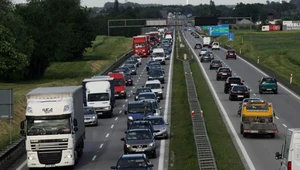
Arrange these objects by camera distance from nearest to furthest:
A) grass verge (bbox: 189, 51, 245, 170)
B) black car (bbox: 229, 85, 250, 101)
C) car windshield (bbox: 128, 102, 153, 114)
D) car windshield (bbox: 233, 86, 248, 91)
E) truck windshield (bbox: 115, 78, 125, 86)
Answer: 1. grass verge (bbox: 189, 51, 245, 170)
2. car windshield (bbox: 128, 102, 153, 114)
3. black car (bbox: 229, 85, 250, 101)
4. car windshield (bbox: 233, 86, 248, 91)
5. truck windshield (bbox: 115, 78, 125, 86)

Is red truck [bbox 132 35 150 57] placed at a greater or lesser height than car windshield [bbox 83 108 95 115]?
lesser

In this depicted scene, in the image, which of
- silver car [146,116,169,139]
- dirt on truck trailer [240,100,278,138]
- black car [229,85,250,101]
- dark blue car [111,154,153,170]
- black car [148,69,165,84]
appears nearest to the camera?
dark blue car [111,154,153,170]

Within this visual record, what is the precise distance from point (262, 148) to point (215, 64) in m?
57.8

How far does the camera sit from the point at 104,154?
36.2 meters

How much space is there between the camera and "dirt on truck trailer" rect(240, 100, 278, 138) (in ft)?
129

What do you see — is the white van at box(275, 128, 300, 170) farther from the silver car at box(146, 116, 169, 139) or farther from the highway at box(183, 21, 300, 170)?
the silver car at box(146, 116, 169, 139)

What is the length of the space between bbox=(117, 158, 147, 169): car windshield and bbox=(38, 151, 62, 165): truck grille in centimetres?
450

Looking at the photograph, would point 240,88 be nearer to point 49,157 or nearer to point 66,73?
point 49,157

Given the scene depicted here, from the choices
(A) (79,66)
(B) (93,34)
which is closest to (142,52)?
(B) (93,34)

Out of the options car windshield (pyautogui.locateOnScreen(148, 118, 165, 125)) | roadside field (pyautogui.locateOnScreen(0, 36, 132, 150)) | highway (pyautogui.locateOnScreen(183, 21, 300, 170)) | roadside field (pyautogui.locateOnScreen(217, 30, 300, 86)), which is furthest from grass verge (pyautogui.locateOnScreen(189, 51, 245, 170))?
roadside field (pyautogui.locateOnScreen(217, 30, 300, 86))

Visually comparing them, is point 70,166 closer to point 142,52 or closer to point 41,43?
point 41,43

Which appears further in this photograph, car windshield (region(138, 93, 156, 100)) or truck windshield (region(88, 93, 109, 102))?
car windshield (region(138, 93, 156, 100))

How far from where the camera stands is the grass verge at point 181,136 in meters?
32.2

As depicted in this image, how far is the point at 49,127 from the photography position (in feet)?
101
